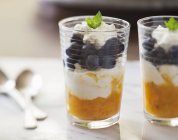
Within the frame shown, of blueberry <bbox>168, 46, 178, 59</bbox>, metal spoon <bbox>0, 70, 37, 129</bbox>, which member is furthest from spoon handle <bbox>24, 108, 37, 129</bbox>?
blueberry <bbox>168, 46, 178, 59</bbox>

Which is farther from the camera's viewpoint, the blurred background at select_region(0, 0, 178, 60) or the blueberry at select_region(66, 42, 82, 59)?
the blurred background at select_region(0, 0, 178, 60)

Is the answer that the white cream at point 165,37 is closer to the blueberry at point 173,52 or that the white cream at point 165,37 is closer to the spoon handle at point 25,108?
the blueberry at point 173,52

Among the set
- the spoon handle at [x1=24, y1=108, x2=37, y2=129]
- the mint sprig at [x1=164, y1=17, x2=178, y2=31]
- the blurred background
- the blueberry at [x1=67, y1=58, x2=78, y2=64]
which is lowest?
the blurred background

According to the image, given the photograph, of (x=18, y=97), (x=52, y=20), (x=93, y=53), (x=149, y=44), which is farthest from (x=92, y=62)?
(x=52, y=20)

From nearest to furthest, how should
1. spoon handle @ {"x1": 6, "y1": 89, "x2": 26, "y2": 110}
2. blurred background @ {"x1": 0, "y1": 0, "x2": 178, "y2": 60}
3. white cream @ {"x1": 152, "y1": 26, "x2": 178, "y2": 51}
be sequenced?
white cream @ {"x1": 152, "y1": 26, "x2": 178, "y2": 51}
spoon handle @ {"x1": 6, "y1": 89, "x2": 26, "y2": 110}
blurred background @ {"x1": 0, "y1": 0, "x2": 178, "y2": 60}

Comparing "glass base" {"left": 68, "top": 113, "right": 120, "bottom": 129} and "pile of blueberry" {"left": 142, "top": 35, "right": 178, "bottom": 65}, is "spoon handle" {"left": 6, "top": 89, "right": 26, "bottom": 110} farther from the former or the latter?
"pile of blueberry" {"left": 142, "top": 35, "right": 178, "bottom": 65}

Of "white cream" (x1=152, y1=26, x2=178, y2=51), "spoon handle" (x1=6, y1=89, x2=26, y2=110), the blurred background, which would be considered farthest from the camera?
the blurred background

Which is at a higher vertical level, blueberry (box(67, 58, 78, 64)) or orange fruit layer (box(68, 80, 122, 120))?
blueberry (box(67, 58, 78, 64))

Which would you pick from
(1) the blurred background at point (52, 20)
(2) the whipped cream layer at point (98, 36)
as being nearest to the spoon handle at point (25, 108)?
(2) the whipped cream layer at point (98, 36)
